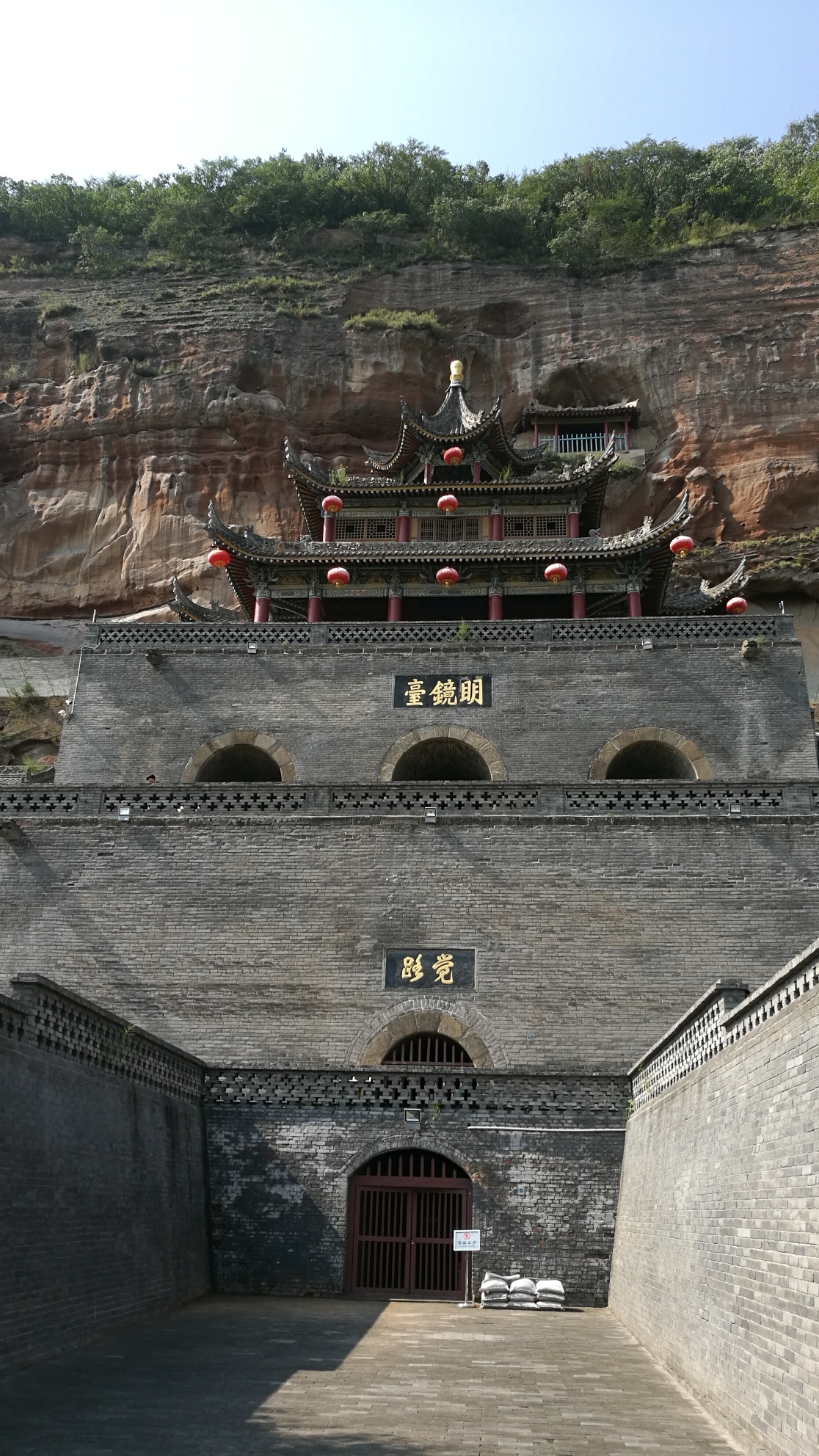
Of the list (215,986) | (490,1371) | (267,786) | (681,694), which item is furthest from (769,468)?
(490,1371)

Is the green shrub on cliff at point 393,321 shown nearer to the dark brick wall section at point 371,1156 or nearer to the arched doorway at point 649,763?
the arched doorway at point 649,763

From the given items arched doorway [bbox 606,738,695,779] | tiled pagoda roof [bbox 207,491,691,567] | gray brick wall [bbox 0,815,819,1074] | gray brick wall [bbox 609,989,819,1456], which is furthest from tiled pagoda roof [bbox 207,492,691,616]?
gray brick wall [bbox 609,989,819,1456]

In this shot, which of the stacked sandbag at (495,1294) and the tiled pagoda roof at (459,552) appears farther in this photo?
the tiled pagoda roof at (459,552)

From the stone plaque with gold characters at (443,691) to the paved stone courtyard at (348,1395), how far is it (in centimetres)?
1047

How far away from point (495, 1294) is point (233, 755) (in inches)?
404

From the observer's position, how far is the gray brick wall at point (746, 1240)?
17.6 feet

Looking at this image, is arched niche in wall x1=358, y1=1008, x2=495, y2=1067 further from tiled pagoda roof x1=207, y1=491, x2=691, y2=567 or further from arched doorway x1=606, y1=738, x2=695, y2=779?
tiled pagoda roof x1=207, y1=491, x2=691, y2=567

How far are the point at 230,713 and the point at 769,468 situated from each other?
57.6 feet

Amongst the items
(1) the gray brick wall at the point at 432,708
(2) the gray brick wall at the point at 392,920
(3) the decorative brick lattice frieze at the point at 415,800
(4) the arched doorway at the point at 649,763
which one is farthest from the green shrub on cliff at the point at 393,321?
(2) the gray brick wall at the point at 392,920

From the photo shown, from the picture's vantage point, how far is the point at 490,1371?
24.8ft

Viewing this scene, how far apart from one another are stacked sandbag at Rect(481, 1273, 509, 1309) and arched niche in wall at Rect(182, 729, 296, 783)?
28.3 feet

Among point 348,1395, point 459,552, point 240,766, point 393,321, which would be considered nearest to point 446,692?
point 240,766

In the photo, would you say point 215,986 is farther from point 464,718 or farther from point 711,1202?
point 711,1202

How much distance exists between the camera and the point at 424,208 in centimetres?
3825
